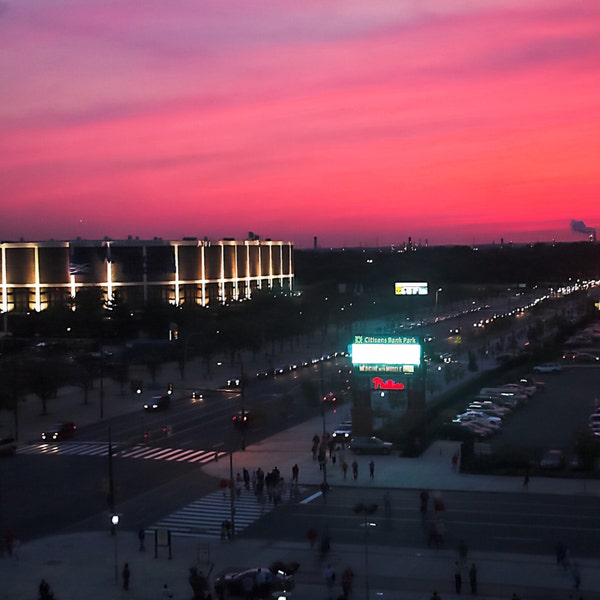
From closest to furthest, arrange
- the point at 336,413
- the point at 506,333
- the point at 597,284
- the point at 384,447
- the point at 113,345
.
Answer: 1. the point at 384,447
2. the point at 336,413
3. the point at 113,345
4. the point at 506,333
5. the point at 597,284

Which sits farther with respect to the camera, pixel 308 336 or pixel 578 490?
pixel 308 336

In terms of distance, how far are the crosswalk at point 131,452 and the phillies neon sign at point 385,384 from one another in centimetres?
599

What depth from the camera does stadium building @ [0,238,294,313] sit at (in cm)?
7962

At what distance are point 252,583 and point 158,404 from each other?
2377cm

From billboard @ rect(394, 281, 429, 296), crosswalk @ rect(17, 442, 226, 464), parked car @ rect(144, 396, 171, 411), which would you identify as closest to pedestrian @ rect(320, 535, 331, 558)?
crosswalk @ rect(17, 442, 226, 464)

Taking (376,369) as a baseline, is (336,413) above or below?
below

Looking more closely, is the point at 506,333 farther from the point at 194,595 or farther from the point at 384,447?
the point at 194,595

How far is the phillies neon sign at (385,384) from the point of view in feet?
108

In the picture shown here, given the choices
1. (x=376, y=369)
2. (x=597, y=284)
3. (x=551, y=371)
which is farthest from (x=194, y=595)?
(x=597, y=284)

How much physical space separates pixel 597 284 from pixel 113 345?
123 metres

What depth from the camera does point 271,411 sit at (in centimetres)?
3988

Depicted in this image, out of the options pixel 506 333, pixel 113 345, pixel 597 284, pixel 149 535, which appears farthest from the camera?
pixel 597 284

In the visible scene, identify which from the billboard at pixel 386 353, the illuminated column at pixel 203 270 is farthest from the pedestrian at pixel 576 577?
the illuminated column at pixel 203 270

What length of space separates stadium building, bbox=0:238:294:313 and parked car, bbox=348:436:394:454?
157ft
